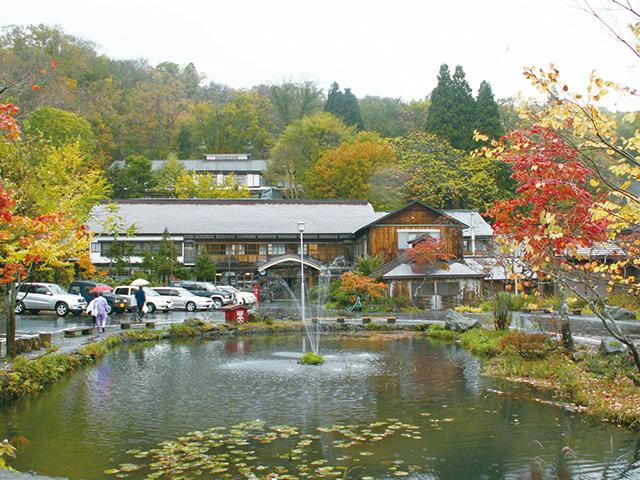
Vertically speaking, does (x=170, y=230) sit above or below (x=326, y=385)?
above

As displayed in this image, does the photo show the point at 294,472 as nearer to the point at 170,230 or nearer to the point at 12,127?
the point at 12,127

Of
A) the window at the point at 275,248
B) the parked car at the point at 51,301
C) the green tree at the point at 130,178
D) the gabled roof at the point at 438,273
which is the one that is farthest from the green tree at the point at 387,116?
the parked car at the point at 51,301

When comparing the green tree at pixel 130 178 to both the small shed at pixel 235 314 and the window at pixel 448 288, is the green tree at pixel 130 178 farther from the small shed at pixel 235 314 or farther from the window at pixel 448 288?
→ the small shed at pixel 235 314

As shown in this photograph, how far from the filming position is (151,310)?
106 ft

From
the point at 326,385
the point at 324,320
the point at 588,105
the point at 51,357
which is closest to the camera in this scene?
the point at 588,105

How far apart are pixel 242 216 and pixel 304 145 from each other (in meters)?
17.1

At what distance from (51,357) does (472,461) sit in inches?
435

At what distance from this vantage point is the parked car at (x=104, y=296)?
101 feet

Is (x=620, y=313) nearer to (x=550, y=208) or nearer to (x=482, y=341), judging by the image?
(x=482, y=341)

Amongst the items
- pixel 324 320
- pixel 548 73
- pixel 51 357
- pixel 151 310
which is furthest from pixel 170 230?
pixel 548 73

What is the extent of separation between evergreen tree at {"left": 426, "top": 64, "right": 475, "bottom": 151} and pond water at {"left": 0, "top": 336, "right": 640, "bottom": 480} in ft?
154

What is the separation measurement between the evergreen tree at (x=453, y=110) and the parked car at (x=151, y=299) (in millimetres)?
37878

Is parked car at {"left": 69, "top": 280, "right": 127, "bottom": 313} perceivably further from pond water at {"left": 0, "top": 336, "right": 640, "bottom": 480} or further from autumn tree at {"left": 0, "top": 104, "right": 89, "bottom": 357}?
pond water at {"left": 0, "top": 336, "right": 640, "bottom": 480}

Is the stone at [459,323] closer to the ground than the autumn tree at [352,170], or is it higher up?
closer to the ground
